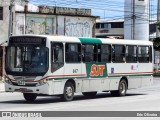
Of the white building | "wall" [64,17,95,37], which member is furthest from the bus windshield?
"wall" [64,17,95,37]

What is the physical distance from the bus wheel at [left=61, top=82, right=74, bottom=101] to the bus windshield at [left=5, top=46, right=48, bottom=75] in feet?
5.10

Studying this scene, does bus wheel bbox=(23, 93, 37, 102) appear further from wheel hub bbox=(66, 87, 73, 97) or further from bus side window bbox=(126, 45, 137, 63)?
bus side window bbox=(126, 45, 137, 63)

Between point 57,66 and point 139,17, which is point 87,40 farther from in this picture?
point 139,17

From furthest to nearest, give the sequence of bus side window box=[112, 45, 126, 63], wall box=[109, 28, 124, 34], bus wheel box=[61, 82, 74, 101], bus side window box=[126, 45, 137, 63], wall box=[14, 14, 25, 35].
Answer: wall box=[109, 28, 124, 34]
wall box=[14, 14, 25, 35]
bus side window box=[126, 45, 137, 63]
bus side window box=[112, 45, 126, 63]
bus wheel box=[61, 82, 74, 101]

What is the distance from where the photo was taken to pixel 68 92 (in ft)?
76.0

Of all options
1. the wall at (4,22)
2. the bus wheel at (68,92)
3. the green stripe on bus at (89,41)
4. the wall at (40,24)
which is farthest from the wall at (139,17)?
the bus wheel at (68,92)

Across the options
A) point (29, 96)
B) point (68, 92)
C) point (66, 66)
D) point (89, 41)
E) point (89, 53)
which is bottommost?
point (29, 96)

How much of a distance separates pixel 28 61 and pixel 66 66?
168cm

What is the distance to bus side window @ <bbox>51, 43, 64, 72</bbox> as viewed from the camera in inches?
875

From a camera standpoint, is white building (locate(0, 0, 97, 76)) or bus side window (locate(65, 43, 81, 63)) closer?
bus side window (locate(65, 43, 81, 63))

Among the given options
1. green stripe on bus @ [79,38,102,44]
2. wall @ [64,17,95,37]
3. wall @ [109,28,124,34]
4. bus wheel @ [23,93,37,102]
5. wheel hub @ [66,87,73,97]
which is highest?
wall @ [109,28,124,34]

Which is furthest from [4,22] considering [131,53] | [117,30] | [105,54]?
[117,30]

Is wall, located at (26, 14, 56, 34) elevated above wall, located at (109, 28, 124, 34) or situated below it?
below

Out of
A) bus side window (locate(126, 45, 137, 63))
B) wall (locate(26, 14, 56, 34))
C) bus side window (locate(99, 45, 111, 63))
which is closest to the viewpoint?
bus side window (locate(99, 45, 111, 63))
